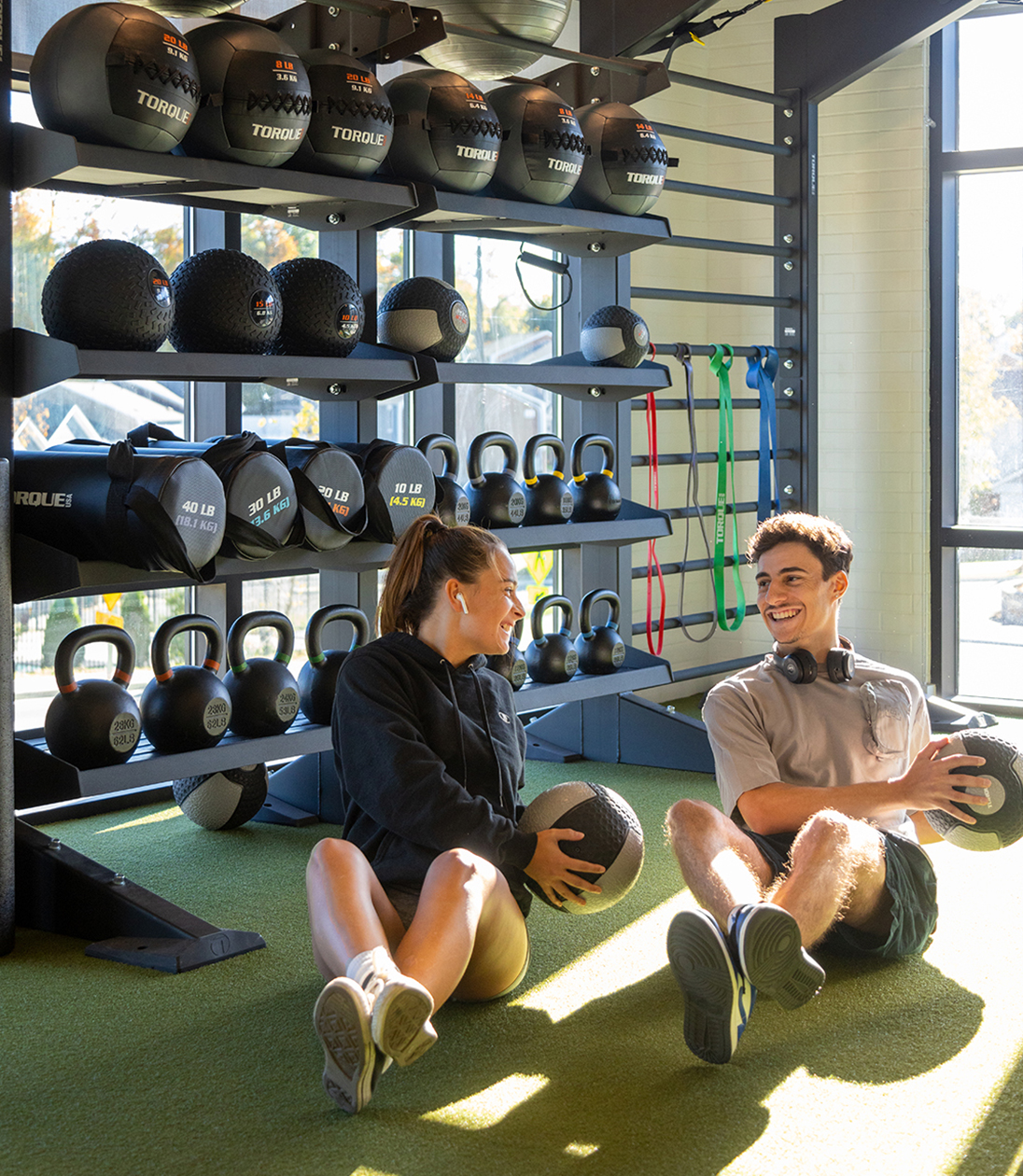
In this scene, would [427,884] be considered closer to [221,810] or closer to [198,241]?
[221,810]

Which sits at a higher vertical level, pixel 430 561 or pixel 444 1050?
pixel 430 561

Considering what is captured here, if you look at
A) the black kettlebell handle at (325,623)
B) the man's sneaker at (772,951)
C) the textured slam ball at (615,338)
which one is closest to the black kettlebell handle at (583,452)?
the textured slam ball at (615,338)

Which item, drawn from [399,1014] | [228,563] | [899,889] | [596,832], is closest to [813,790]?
[899,889]

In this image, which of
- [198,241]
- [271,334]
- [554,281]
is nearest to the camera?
[271,334]

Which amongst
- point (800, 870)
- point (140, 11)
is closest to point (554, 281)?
point (140, 11)

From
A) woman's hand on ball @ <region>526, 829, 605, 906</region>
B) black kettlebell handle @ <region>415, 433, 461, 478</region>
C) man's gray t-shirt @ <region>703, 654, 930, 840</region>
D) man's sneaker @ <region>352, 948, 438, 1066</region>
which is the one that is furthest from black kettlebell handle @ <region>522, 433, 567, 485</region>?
man's sneaker @ <region>352, 948, 438, 1066</region>

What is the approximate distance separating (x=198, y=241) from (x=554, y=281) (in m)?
1.85

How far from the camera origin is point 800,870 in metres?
2.39

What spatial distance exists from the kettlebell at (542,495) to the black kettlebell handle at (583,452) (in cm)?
15

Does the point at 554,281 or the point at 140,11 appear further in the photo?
the point at 554,281

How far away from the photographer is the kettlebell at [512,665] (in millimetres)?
4035

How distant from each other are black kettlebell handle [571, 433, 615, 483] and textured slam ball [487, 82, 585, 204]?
852 mm

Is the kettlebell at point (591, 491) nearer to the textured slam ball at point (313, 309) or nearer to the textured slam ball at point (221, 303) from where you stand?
the textured slam ball at point (313, 309)

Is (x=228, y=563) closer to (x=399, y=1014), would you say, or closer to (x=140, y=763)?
(x=140, y=763)
